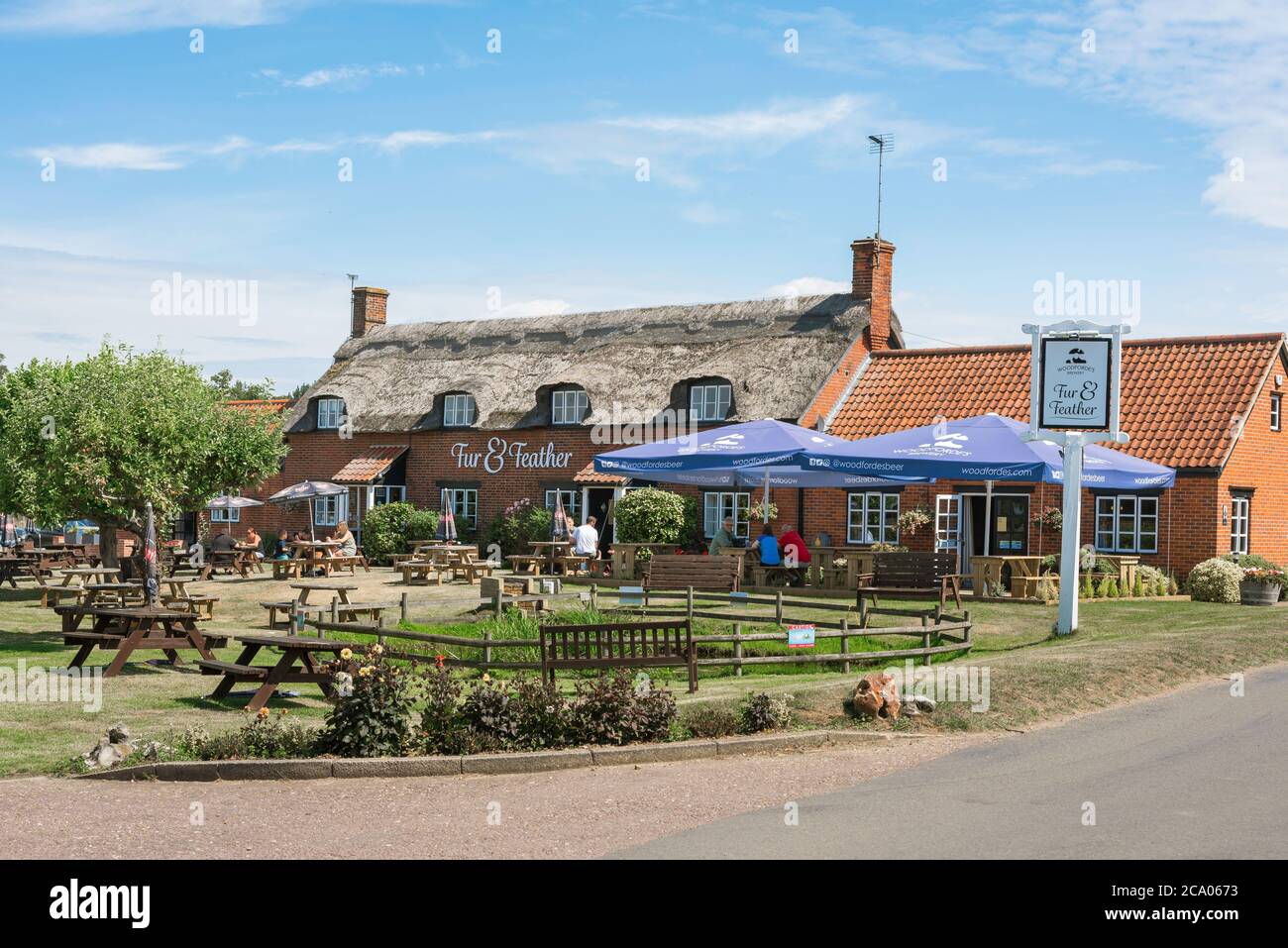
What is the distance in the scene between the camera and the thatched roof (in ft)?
108

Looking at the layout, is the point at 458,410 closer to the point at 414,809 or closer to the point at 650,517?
the point at 650,517

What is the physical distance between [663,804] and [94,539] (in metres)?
38.2

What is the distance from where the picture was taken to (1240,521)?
86.6 ft

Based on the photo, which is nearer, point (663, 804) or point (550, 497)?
point (663, 804)

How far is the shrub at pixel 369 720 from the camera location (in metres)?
9.81

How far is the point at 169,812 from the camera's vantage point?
8.34 m

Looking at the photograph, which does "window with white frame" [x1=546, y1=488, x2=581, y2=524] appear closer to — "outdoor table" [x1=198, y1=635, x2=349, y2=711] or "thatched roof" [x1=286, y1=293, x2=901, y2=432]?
"thatched roof" [x1=286, y1=293, x2=901, y2=432]

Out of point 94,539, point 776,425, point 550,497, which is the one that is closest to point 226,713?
point 776,425

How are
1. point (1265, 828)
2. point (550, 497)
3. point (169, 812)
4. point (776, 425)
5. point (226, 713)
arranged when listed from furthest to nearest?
point (550, 497)
point (776, 425)
point (226, 713)
point (169, 812)
point (1265, 828)

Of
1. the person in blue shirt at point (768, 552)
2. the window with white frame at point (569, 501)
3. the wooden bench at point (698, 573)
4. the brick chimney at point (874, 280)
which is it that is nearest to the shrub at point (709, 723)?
the wooden bench at point (698, 573)

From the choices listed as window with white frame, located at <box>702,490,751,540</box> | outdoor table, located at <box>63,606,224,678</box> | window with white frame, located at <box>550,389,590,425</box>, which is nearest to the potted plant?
window with white frame, located at <box>702,490,751,540</box>

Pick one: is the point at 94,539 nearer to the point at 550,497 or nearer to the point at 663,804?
the point at 550,497

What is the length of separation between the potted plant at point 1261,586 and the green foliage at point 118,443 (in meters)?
16.6

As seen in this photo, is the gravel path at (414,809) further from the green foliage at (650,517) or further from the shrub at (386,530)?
the shrub at (386,530)
